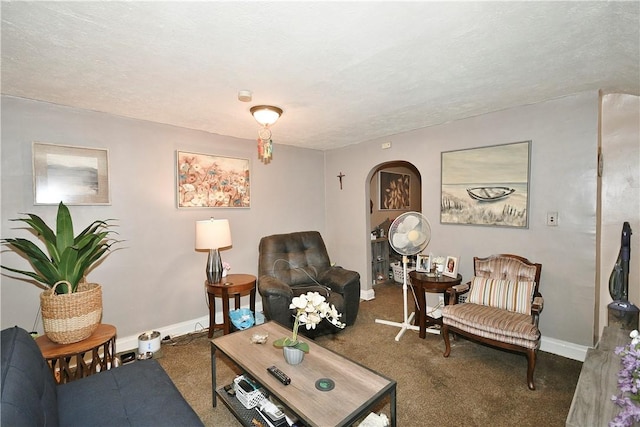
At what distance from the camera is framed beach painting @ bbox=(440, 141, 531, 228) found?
278 cm

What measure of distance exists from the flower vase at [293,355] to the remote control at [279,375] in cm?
10

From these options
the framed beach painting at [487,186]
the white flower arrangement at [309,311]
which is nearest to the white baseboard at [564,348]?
the framed beach painting at [487,186]

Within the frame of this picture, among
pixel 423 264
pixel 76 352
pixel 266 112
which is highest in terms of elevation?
pixel 266 112

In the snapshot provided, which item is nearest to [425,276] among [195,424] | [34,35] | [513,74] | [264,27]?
[513,74]

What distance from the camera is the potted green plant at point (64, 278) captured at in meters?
1.79

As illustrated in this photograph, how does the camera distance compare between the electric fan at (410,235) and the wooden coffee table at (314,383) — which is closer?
the wooden coffee table at (314,383)

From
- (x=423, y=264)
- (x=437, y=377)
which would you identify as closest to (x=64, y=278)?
(x=437, y=377)

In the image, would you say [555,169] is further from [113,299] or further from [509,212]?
[113,299]

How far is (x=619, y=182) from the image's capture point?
256 centimetres

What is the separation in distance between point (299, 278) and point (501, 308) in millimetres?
2150

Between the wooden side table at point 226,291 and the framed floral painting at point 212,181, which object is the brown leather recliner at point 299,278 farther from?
the framed floral painting at point 212,181

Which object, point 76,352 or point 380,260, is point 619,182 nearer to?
point 380,260

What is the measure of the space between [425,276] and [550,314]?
1.15 metres

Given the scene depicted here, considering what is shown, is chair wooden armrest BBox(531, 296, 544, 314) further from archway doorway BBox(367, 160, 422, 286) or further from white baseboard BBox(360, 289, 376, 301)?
archway doorway BBox(367, 160, 422, 286)
